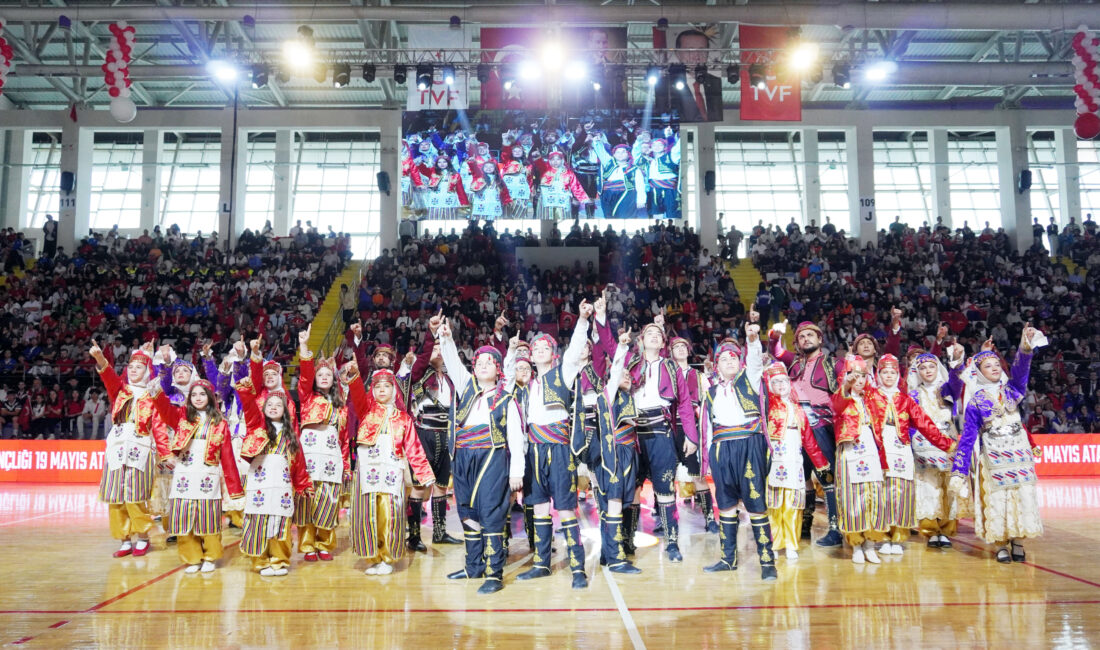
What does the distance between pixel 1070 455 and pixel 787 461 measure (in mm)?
9172

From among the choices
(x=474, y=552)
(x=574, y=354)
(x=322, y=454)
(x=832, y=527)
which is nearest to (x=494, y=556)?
(x=474, y=552)

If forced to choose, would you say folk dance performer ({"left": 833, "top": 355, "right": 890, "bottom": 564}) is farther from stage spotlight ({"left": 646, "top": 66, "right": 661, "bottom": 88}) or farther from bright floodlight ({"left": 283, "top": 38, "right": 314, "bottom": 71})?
bright floodlight ({"left": 283, "top": 38, "right": 314, "bottom": 71})

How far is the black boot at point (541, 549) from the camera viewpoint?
19.1 ft

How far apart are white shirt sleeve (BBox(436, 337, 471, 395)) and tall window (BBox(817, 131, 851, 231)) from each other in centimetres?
2569

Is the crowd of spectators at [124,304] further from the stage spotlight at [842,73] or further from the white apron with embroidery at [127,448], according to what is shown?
the stage spotlight at [842,73]

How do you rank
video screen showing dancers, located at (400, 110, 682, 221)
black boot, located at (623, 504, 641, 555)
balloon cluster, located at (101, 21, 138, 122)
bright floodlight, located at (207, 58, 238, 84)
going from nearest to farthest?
black boot, located at (623, 504, 641, 555)
balloon cluster, located at (101, 21, 138, 122)
bright floodlight, located at (207, 58, 238, 84)
video screen showing dancers, located at (400, 110, 682, 221)

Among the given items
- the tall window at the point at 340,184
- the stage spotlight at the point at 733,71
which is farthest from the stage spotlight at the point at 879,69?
the tall window at the point at 340,184

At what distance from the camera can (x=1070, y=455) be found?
1270cm

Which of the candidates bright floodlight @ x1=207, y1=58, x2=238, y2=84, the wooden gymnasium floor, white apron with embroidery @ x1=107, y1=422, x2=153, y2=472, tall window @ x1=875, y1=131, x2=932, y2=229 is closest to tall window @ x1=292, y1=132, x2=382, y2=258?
bright floodlight @ x1=207, y1=58, x2=238, y2=84

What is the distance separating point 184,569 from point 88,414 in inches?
385

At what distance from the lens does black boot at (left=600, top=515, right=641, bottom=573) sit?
5984mm

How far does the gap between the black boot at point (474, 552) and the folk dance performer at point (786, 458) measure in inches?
90.3

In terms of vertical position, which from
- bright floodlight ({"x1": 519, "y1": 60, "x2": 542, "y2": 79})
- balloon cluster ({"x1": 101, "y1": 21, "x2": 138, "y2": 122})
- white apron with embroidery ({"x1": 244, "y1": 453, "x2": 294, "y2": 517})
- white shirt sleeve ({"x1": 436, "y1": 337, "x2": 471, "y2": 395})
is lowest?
white apron with embroidery ({"x1": 244, "y1": 453, "x2": 294, "y2": 517})

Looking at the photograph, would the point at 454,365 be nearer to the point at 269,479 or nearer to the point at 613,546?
the point at 269,479
